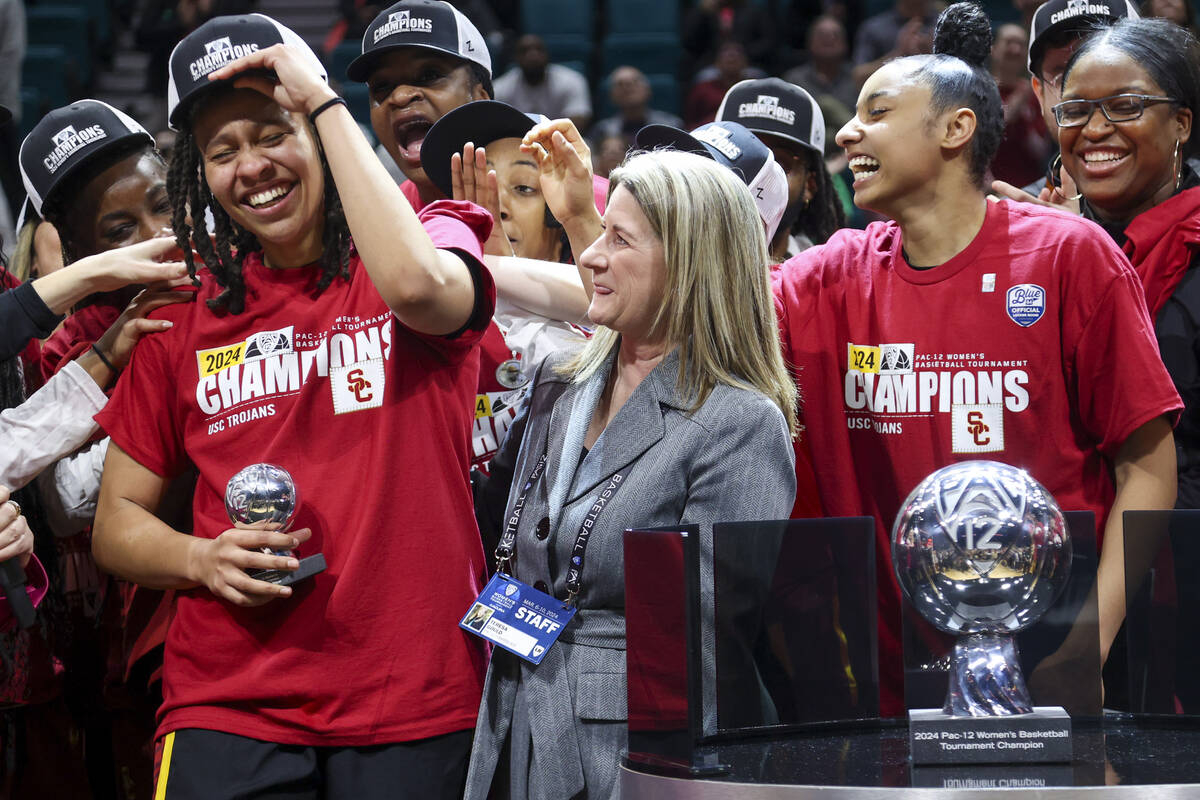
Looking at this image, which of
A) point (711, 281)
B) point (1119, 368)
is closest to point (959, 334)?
point (1119, 368)

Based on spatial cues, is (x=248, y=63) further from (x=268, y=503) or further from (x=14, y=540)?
(x=14, y=540)

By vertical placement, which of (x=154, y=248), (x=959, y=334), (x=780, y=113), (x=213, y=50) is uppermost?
(x=780, y=113)

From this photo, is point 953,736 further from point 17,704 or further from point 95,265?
point 17,704

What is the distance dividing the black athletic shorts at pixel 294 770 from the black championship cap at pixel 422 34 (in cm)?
188

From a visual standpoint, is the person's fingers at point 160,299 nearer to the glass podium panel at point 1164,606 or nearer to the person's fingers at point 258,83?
the person's fingers at point 258,83

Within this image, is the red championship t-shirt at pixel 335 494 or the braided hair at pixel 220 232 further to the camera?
the braided hair at pixel 220 232

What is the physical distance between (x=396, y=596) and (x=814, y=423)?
894 mm

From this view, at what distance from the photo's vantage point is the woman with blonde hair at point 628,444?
2111 mm

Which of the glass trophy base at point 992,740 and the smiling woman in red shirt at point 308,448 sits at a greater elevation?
the smiling woman in red shirt at point 308,448

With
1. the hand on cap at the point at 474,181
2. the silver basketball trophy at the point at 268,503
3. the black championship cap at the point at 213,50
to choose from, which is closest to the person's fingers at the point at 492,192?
the hand on cap at the point at 474,181

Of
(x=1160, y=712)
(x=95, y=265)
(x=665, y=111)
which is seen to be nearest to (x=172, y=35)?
(x=665, y=111)

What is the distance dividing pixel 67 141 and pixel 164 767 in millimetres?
1466

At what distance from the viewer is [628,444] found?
220 cm

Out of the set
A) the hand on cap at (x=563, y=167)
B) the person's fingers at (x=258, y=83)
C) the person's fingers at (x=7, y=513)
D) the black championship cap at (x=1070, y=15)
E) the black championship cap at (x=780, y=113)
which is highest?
the black championship cap at (x=1070, y=15)
